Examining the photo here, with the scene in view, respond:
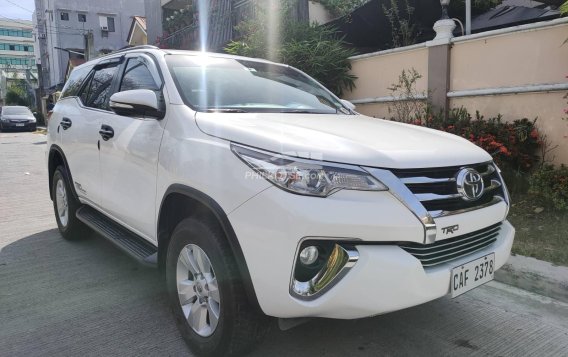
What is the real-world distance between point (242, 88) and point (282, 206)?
1.47m

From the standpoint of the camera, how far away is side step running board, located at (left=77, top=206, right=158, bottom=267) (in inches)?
121

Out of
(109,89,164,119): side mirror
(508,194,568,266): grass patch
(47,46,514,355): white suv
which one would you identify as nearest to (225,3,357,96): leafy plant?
(508,194,568,266): grass patch

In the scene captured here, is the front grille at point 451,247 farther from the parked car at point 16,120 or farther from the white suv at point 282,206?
the parked car at point 16,120

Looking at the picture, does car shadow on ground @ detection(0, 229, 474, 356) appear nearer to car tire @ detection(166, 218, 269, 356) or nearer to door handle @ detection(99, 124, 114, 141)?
car tire @ detection(166, 218, 269, 356)

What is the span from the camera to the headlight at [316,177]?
6.95 feet

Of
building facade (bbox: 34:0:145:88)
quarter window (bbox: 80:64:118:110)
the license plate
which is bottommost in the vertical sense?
the license plate

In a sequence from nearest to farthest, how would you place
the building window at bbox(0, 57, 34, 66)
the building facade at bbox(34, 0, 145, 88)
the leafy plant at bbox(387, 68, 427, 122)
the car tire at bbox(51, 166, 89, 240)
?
the car tire at bbox(51, 166, 89, 240)
the leafy plant at bbox(387, 68, 427, 122)
the building facade at bbox(34, 0, 145, 88)
the building window at bbox(0, 57, 34, 66)

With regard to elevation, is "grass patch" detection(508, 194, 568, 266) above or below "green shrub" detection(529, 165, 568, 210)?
below

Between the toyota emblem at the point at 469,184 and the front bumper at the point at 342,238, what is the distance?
0.40 metres

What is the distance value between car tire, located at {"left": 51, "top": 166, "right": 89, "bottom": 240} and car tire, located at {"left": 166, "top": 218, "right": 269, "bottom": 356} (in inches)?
91.0

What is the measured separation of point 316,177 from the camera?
2139 millimetres

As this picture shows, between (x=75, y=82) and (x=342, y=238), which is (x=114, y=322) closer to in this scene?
(x=342, y=238)

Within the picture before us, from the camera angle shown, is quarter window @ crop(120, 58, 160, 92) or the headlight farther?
quarter window @ crop(120, 58, 160, 92)

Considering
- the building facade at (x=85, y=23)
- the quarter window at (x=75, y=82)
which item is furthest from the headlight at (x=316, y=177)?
the building facade at (x=85, y=23)
